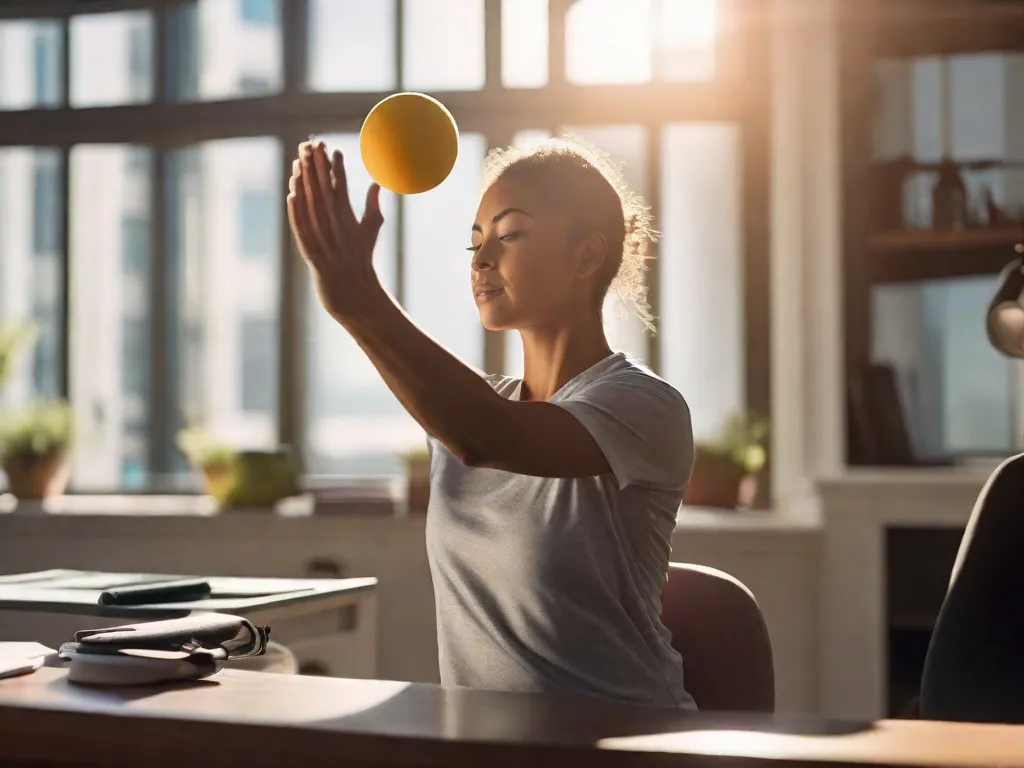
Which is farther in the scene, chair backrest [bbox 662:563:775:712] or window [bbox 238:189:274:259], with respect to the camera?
window [bbox 238:189:274:259]

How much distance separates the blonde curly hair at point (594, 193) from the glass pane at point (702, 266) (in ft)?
7.76

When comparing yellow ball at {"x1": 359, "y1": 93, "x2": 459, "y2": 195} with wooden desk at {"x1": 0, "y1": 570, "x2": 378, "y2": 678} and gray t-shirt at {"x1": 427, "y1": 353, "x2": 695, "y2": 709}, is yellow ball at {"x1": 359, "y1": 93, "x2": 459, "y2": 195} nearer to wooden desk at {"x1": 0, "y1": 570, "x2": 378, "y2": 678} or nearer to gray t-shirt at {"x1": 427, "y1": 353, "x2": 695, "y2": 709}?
gray t-shirt at {"x1": 427, "y1": 353, "x2": 695, "y2": 709}

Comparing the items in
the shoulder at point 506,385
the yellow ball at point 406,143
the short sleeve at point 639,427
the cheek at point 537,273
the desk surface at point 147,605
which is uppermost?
the yellow ball at point 406,143

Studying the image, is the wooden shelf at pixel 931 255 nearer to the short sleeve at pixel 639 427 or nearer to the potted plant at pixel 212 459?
the short sleeve at pixel 639 427

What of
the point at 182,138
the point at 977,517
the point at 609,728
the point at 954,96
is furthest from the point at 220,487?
the point at 609,728

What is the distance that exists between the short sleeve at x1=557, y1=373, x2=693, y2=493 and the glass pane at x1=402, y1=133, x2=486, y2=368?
2753 mm

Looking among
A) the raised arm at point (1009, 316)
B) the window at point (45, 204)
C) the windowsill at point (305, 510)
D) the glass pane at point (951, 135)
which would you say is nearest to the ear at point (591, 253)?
the raised arm at point (1009, 316)

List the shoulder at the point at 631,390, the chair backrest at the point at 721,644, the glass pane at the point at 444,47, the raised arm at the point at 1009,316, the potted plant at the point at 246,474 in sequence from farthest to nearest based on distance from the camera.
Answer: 1. the glass pane at the point at 444,47
2. the potted plant at the point at 246,474
3. the raised arm at the point at 1009,316
4. the chair backrest at the point at 721,644
5. the shoulder at the point at 631,390

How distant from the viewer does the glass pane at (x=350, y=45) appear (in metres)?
4.17

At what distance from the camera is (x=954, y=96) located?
311cm

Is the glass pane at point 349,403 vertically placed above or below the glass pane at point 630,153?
below

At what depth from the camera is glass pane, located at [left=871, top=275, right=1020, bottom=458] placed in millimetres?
3059

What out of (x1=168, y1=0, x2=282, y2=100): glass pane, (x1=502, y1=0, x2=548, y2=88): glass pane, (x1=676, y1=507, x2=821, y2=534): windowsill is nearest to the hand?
(x1=676, y1=507, x2=821, y2=534): windowsill

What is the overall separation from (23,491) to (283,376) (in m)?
0.98
